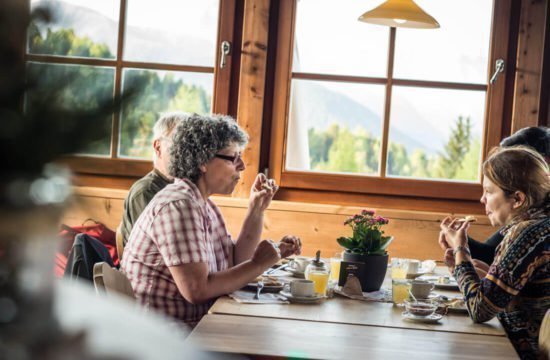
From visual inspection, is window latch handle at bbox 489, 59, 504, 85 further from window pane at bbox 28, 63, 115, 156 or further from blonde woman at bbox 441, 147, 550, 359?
window pane at bbox 28, 63, 115, 156

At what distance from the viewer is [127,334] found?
0.45 meters

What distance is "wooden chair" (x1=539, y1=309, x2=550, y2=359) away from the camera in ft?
6.52

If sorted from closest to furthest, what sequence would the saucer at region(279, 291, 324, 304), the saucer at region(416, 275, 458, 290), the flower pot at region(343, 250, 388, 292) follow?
the saucer at region(279, 291, 324, 304)
the flower pot at region(343, 250, 388, 292)
the saucer at region(416, 275, 458, 290)

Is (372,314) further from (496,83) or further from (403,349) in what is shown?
(496,83)

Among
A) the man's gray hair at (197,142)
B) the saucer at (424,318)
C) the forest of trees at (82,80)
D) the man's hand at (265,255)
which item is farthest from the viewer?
the man's gray hair at (197,142)

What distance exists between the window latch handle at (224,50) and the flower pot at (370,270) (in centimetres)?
199

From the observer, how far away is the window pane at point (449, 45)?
4355 mm

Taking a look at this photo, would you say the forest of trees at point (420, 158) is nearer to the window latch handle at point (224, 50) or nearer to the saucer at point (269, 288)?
the window latch handle at point (224, 50)

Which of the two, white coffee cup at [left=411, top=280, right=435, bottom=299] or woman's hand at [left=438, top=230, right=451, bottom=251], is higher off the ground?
woman's hand at [left=438, top=230, right=451, bottom=251]

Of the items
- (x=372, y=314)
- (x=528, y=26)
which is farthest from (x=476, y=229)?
(x=372, y=314)

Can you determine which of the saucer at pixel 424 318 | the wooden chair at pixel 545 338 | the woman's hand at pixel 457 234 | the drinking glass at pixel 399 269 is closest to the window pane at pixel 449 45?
the drinking glass at pixel 399 269

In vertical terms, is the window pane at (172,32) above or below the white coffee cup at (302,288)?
above

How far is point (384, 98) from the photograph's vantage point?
14.4 ft

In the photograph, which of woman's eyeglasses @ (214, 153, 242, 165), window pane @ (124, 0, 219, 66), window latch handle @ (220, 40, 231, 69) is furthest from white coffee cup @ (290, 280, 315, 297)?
window pane @ (124, 0, 219, 66)
